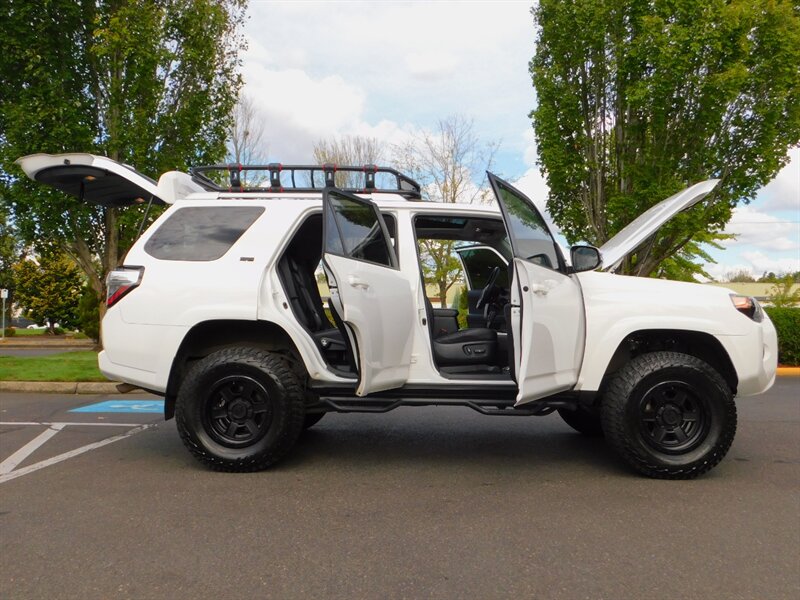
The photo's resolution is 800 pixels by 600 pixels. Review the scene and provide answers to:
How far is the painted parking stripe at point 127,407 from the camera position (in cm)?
743

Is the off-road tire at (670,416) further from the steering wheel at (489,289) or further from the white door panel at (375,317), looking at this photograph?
the steering wheel at (489,289)

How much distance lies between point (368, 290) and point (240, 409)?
129cm

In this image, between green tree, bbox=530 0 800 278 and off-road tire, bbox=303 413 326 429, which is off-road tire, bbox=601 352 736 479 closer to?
off-road tire, bbox=303 413 326 429

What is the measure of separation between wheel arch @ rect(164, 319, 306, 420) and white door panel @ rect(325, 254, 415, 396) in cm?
56

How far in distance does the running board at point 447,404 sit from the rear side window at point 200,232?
1354 mm

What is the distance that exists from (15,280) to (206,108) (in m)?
31.0

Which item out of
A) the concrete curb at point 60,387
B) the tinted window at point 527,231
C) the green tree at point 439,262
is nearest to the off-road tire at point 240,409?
the tinted window at point 527,231

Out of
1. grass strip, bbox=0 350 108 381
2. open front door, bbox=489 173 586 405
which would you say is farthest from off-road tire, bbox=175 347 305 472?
grass strip, bbox=0 350 108 381

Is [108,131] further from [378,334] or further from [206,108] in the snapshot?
[378,334]

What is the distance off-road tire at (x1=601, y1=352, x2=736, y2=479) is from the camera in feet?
14.2

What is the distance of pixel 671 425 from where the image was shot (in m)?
4.41

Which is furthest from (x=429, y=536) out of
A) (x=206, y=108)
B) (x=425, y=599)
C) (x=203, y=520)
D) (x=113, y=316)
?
(x=206, y=108)

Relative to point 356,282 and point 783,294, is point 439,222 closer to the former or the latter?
point 356,282

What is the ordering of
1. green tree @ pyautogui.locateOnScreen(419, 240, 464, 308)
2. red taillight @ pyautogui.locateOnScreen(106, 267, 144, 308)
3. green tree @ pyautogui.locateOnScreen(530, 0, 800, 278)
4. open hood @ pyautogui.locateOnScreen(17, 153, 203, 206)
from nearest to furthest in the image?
red taillight @ pyautogui.locateOnScreen(106, 267, 144, 308) → open hood @ pyautogui.locateOnScreen(17, 153, 203, 206) → green tree @ pyautogui.locateOnScreen(530, 0, 800, 278) → green tree @ pyautogui.locateOnScreen(419, 240, 464, 308)
